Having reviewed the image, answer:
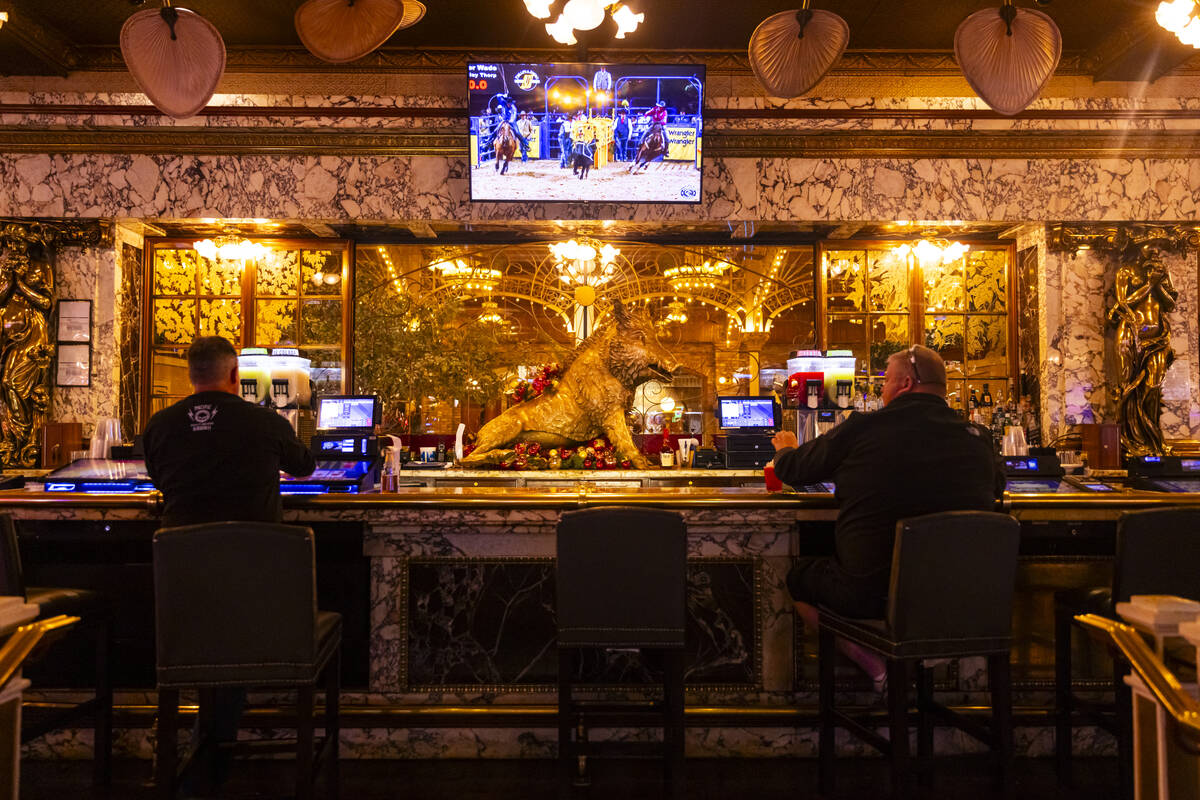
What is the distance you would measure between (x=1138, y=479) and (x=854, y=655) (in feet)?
6.27

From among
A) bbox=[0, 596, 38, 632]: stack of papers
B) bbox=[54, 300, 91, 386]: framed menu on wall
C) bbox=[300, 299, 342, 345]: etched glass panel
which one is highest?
bbox=[300, 299, 342, 345]: etched glass panel

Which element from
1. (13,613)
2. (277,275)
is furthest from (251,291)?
(13,613)

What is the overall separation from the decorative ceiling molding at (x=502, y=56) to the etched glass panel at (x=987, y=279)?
1389 mm

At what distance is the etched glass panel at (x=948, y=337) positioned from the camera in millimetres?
5918

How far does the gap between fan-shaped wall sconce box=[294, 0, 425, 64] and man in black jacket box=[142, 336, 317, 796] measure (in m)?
1.22

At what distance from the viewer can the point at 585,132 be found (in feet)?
16.2

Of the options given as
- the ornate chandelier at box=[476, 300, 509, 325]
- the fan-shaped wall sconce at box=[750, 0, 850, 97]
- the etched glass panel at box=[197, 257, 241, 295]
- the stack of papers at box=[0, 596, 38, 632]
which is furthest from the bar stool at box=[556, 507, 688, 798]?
the etched glass panel at box=[197, 257, 241, 295]

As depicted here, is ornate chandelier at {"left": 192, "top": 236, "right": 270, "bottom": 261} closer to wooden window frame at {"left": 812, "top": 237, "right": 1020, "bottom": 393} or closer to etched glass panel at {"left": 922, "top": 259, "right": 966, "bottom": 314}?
wooden window frame at {"left": 812, "top": 237, "right": 1020, "bottom": 393}

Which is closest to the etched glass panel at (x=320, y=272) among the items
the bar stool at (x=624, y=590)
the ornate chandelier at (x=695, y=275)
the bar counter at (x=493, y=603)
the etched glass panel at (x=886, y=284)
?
the ornate chandelier at (x=695, y=275)

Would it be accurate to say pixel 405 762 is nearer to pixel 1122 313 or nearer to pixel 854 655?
pixel 854 655

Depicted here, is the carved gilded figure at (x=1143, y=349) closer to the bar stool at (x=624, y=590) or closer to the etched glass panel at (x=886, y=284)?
the etched glass panel at (x=886, y=284)

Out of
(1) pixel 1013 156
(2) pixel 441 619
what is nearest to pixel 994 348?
(1) pixel 1013 156

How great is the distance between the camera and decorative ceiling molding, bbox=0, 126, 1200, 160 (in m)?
5.18

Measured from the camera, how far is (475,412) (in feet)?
19.8
